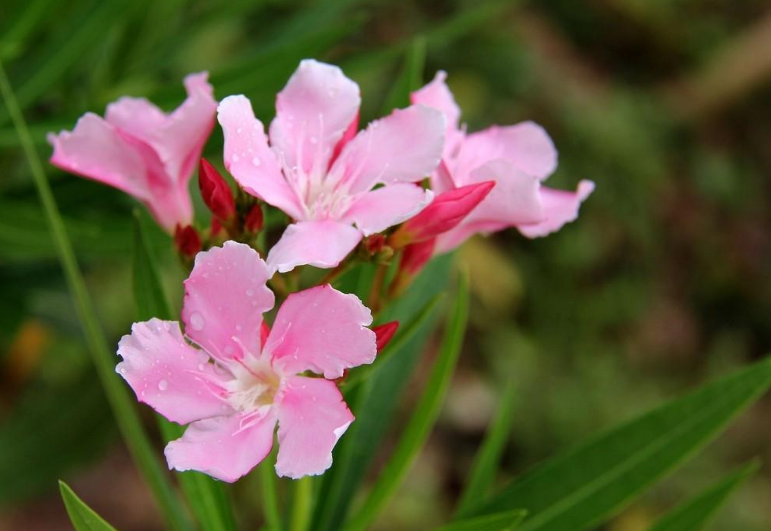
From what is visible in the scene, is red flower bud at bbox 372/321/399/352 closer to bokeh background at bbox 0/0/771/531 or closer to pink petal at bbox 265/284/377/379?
pink petal at bbox 265/284/377/379

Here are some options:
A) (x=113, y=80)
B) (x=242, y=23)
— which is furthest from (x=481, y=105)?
(x=113, y=80)

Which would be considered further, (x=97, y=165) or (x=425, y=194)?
(x=97, y=165)

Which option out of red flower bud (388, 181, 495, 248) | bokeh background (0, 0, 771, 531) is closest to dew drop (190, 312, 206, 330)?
red flower bud (388, 181, 495, 248)

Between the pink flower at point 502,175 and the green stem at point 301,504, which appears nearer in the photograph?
the pink flower at point 502,175

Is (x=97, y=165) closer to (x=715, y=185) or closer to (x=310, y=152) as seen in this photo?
(x=310, y=152)

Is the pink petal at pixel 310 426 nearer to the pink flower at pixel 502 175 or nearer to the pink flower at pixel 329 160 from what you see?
the pink flower at pixel 329 160

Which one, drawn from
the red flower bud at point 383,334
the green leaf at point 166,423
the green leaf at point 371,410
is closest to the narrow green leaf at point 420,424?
the green leaf at point 371,410
